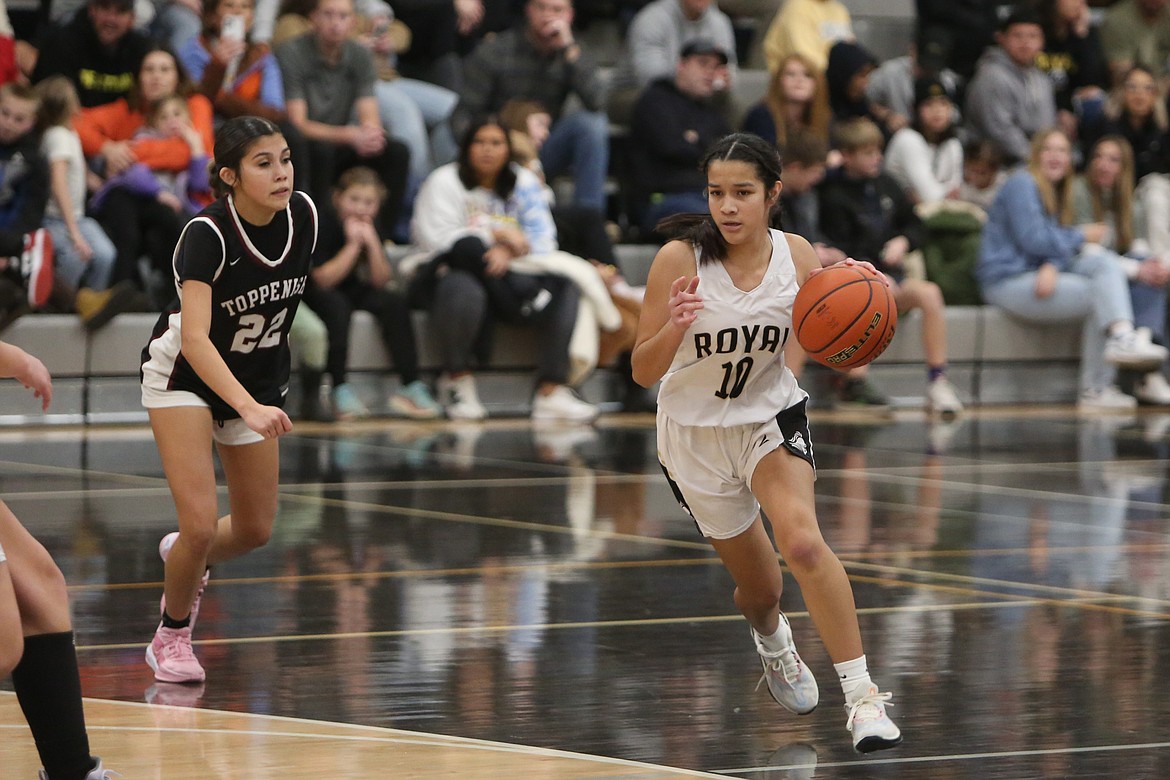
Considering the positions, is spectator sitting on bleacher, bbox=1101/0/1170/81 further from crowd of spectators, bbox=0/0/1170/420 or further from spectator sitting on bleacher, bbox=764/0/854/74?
spectator sitting on bleacher, bbox=764/0/854/74

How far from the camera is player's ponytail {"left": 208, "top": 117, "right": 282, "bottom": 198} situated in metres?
Result: 5.16

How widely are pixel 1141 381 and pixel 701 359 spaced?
958 centimetres

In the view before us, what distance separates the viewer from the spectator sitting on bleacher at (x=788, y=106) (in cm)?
1301

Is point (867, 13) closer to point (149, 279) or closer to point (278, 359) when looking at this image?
point (149, 279)

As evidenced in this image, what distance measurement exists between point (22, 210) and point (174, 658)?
6097 millimetres

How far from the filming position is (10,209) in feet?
35.1

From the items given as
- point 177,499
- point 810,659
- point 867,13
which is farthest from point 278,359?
point 867,13

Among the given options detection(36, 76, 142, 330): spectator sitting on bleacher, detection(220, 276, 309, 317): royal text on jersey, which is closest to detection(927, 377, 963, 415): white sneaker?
detection(36, 76, 142, 330): spectator sitting on bleacher

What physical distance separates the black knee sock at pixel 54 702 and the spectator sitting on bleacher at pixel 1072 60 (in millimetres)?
12562

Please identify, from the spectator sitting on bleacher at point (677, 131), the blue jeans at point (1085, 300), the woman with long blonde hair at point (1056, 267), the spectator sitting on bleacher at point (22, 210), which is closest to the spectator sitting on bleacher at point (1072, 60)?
the woman with long blonde hair at point (1056, 267)

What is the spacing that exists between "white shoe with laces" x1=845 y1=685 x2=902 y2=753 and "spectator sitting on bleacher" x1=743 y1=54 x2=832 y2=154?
8.80m

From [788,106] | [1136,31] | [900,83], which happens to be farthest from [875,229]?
[1136,31]

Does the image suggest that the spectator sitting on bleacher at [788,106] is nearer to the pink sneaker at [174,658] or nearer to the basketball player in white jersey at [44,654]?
the pink sneaker at [174,658]

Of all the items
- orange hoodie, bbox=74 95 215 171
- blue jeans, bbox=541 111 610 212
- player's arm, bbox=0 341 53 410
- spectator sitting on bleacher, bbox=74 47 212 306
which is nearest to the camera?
player's arm, bbox=0 341 53 410
